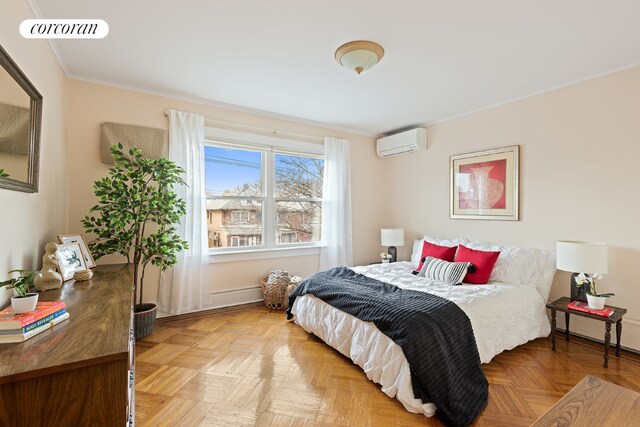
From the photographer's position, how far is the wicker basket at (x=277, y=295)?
367 cm

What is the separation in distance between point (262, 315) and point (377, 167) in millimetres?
2920

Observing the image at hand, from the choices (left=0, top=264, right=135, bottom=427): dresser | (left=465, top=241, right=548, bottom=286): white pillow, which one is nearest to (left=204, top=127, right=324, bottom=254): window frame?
(left=465, top=241, right=548, bottom=286): white pillow

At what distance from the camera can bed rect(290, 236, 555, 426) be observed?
1.98 meters

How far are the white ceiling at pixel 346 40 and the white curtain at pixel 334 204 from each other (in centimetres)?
99

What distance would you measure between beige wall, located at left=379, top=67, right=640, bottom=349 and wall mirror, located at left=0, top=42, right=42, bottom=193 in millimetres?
4079

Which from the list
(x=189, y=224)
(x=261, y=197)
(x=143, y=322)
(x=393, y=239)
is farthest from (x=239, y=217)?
(x=393, y=239)

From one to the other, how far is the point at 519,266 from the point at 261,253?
292 cm

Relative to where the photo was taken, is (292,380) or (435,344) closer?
(435,344)

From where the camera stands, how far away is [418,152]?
14.3 feet

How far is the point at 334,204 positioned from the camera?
4.33m

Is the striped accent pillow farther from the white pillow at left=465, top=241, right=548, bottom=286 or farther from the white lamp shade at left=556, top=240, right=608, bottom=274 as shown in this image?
the white lamp shade at left=556, top=240, right=608, bottom=274

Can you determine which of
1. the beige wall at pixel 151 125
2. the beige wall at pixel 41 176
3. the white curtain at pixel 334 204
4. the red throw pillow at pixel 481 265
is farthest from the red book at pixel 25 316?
the white curtain at pixel 334 204

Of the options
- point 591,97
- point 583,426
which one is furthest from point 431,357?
point 591,97

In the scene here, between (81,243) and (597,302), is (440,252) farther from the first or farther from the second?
(81,243)
